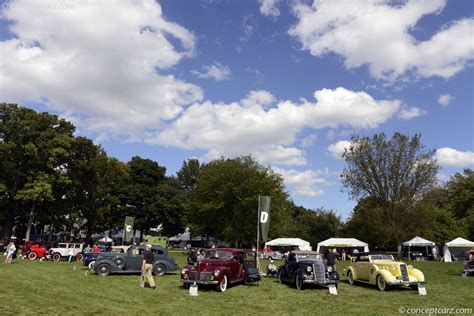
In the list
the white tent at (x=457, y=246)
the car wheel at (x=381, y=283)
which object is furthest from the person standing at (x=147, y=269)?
the white tent at (x=457, y=246)

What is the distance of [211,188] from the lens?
164 feet

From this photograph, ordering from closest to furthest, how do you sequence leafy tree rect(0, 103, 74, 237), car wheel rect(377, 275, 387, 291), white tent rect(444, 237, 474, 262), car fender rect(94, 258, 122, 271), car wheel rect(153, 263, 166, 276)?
1. car wheel rect(377, 275, 387, 291)
2. car fender rect(94, 258, 122, 271)
3. car wheel rect(153, 263, 166, 276)
4. white tent rect(444, 237, 474, 262)
5. leafy tree rect(0, 103, 74, 237)

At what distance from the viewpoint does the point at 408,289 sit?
52.1 ft

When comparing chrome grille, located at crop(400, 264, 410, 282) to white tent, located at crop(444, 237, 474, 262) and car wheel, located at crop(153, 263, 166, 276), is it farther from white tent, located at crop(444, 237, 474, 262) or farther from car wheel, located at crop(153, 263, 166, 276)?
white tent, located at crop(444, 237, 474, 262)

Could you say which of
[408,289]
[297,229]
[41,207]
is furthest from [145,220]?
[408,289]

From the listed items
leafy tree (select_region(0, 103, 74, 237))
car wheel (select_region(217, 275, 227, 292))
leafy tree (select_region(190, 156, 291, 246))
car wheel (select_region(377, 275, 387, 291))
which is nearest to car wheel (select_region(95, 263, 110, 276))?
car wheel (select_region(217, 275, 227, 292))

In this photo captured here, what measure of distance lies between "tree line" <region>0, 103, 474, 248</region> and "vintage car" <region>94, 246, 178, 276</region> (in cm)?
2348

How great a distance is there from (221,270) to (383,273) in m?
6.23

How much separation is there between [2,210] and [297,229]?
50.9m

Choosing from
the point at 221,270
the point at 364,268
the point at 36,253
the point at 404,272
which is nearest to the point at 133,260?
the point at 221,270

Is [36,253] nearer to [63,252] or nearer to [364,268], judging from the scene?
[63,252]

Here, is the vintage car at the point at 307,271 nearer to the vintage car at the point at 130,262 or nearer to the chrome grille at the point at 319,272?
the chrome grille at the point at 319,272

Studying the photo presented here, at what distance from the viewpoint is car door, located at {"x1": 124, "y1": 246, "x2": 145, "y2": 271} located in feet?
65.4

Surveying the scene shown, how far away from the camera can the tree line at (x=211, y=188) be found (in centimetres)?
4125
